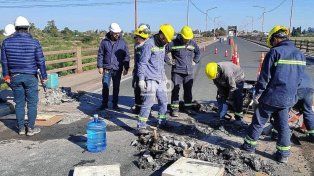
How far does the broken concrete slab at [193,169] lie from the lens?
449 cm

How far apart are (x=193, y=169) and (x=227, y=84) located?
2.95 meters

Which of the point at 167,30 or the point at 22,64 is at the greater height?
the point at 167,30

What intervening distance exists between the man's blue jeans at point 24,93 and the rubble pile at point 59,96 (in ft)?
9.17

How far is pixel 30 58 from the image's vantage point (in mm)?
6367

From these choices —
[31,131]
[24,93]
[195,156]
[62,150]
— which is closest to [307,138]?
[195,156]

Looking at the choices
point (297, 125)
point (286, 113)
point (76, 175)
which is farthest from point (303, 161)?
point (76, 175)

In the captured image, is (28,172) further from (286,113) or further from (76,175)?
(286,113)

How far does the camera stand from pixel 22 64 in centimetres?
632

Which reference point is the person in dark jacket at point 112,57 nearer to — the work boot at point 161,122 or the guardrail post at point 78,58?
the work boot at point 161,122

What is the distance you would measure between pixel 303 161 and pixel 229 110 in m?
2.64

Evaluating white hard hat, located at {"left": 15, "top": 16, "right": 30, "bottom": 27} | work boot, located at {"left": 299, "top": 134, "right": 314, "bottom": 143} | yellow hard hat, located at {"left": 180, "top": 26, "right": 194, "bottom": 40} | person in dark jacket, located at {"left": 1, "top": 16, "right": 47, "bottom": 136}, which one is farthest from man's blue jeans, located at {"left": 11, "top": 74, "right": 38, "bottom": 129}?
work boot, located at {"left": 299, "top": 134, "right": 314, "bottom": 143}

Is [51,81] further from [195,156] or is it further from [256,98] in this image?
[256,98]

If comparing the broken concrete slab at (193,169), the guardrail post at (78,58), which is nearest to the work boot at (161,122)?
the broken concrete slab at (193,169)

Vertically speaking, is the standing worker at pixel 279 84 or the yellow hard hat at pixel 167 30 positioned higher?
the yellow hard hat at pixel 167 30
